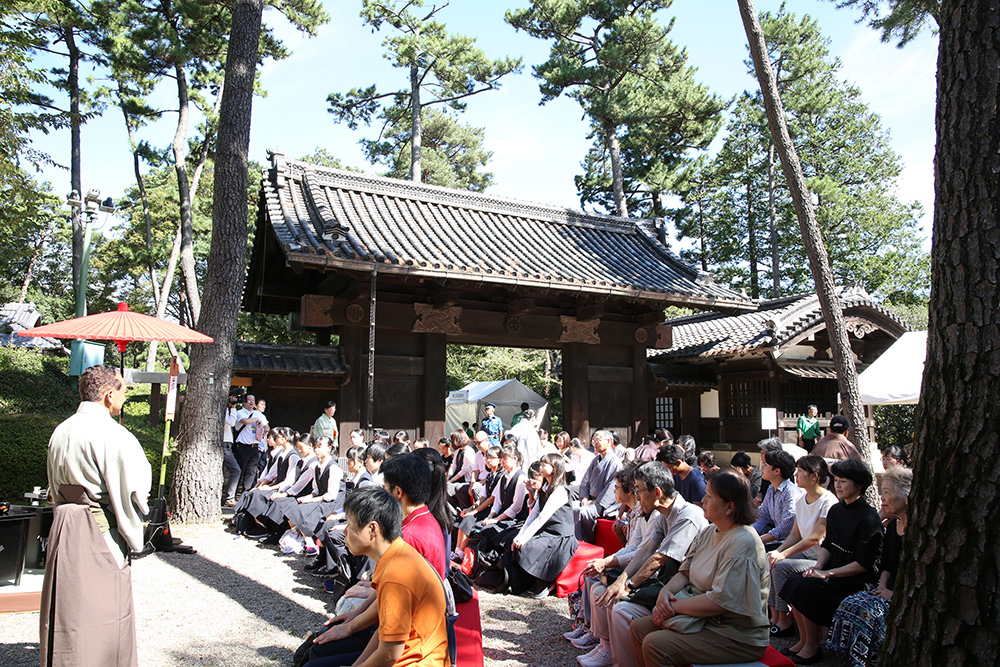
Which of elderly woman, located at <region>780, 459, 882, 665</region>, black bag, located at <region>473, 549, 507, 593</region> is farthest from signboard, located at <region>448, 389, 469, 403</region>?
elderly woman, located at <region>780, 459, 882, 665</region>

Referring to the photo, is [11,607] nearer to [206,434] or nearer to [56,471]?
[56,471]

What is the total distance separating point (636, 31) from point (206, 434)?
1764 cm

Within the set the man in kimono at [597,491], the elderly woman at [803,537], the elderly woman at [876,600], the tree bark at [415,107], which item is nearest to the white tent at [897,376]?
the man in kimono at [597,491]

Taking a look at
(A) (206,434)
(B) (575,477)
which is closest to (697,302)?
(B) (575,477)

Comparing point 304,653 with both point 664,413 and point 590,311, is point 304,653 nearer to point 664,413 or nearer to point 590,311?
point 590,311

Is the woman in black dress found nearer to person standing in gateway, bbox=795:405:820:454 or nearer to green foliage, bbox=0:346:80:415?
person standing in gateway, bbox=795:405:820:454

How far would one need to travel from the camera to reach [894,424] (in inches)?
619

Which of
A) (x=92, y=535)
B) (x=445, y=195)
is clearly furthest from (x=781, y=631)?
(x=445, y=195)

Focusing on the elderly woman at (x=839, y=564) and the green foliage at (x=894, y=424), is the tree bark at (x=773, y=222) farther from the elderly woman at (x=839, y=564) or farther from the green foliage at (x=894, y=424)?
the elderly woman at (x=839, y=564)

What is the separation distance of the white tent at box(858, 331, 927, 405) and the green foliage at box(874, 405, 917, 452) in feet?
20.1

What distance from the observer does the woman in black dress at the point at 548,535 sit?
5.31 meters

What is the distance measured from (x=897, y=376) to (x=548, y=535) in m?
7.38

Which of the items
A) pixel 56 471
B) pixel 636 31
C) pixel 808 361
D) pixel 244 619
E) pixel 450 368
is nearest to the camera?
pixel 56 471

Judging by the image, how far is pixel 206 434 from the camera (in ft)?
26.1
